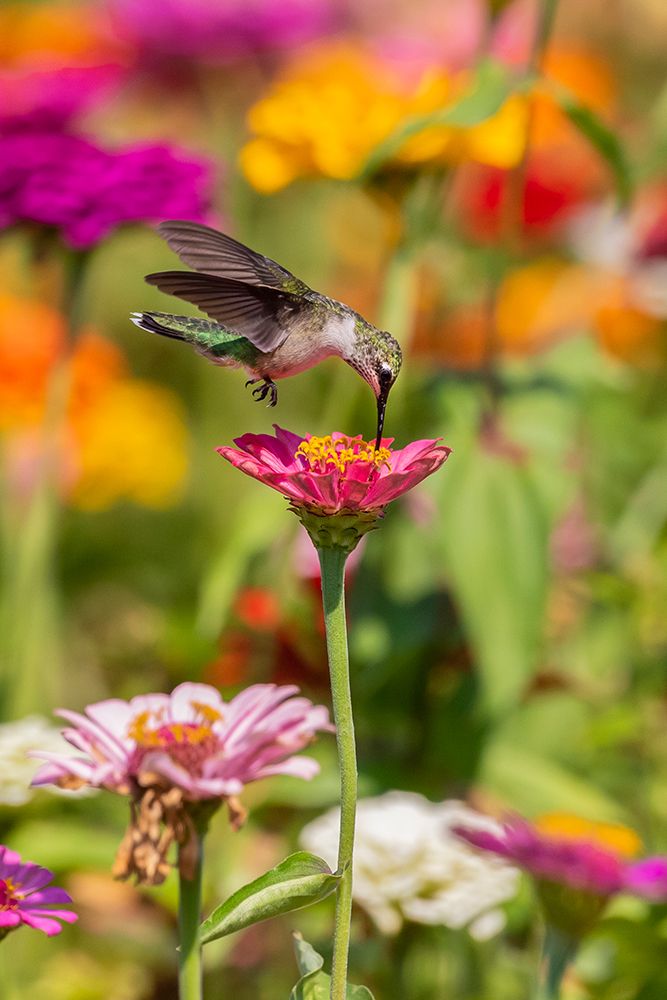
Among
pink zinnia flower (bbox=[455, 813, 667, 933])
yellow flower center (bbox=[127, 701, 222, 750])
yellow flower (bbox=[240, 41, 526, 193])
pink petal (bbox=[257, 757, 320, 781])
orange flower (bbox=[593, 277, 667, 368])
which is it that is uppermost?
orange flower (bbox=[593, 277, 667, 368])

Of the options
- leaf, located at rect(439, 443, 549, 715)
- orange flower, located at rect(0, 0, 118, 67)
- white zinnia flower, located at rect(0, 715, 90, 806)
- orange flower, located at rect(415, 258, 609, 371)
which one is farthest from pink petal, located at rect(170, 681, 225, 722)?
orange flower, located at rect(0, 0, 118, 67)

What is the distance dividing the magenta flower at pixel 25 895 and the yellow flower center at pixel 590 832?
33 cm

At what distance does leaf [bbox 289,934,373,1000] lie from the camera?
1.61ft

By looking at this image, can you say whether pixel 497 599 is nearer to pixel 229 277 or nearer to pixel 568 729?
pixel 568 729

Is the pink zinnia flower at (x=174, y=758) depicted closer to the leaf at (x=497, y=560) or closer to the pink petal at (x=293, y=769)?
the pink petal at (x=293, y=769)

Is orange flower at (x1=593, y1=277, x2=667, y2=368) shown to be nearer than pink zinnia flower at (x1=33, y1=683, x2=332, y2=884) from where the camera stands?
No

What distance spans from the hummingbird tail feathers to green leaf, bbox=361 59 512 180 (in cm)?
29

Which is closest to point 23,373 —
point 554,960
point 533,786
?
point 533,786

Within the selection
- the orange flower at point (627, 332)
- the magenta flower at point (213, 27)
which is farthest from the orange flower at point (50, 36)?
the orange flower at point (627, 332)

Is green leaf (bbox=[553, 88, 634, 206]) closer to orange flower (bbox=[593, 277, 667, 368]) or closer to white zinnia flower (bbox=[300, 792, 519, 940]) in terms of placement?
white zinnia flower (bbox=[300, 792, 519, 940])

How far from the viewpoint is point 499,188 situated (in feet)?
6.24

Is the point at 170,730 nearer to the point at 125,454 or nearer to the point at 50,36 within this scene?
the point at 125,454

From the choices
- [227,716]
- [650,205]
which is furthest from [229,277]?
[650,205]

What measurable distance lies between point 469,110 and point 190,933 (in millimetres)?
547
